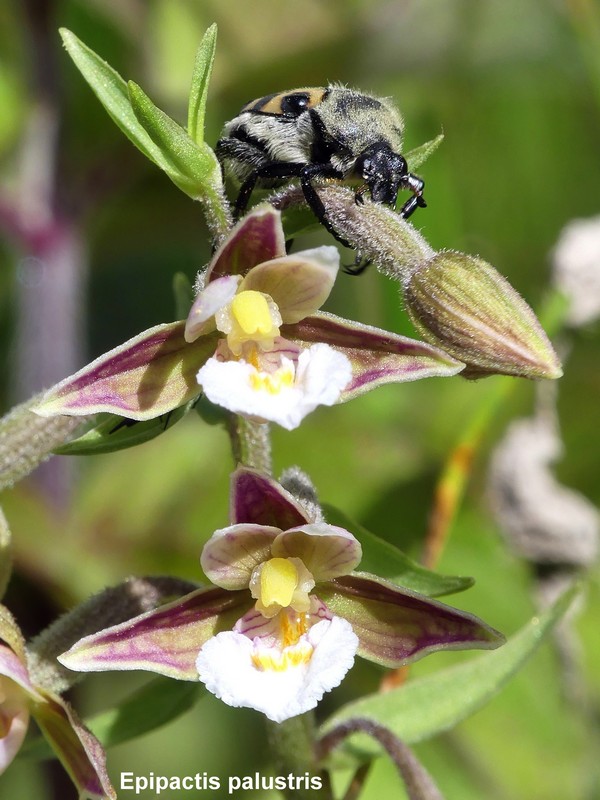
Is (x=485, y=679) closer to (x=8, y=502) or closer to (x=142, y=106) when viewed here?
(x=142, y=106)

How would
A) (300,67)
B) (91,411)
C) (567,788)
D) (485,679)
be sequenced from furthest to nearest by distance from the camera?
(300,67), (567,788), (485,679), (91,411)

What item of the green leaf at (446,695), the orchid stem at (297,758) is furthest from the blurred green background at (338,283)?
the orchid stem at (297,758)

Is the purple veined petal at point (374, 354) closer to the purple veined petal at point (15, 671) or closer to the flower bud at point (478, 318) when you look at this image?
the flower bud at point (478, 318)

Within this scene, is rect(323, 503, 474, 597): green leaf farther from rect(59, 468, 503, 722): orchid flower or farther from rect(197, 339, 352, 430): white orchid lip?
rect(197, 339, 352, 430): white orchid lip

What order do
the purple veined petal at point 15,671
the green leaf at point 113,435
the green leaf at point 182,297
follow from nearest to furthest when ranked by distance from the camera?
1. the purple veined petal at point 15,671
2. the green leaf at point 113,435
3. the green leaf at point 182,297

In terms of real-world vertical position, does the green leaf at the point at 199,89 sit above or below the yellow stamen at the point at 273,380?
above

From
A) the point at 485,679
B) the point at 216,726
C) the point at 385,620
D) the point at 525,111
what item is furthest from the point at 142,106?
the point at 525,111

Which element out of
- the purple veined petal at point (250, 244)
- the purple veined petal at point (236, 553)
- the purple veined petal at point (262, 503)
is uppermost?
the purple veined petal at point (250, 244)

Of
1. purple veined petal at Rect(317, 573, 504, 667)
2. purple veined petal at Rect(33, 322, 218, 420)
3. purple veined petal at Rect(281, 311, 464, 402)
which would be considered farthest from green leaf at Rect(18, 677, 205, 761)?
purple veined petal at Rect(281, 311, 464, 402)
